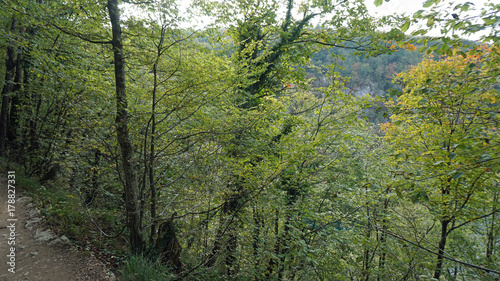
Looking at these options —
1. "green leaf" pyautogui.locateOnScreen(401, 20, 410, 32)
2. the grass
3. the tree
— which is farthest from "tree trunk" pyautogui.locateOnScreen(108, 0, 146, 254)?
the tree

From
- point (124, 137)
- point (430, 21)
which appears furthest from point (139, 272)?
point (430, 21)

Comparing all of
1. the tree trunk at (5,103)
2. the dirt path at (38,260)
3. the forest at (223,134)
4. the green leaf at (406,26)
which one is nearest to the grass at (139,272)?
the forest at (223,134)

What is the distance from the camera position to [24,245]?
4246mm

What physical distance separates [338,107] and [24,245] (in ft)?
27.0

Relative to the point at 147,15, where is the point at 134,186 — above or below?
below

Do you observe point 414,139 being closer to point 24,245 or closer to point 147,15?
point 147,15

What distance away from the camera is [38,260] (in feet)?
13.1

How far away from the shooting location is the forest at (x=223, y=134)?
10.3 feet

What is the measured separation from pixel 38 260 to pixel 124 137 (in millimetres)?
2642

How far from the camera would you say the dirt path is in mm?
3750

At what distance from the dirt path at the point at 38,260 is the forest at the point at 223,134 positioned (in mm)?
346

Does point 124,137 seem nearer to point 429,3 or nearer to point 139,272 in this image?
point 139,272

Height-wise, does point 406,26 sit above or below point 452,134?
above

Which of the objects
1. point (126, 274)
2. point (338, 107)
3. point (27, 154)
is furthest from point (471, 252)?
point (27, 154)
